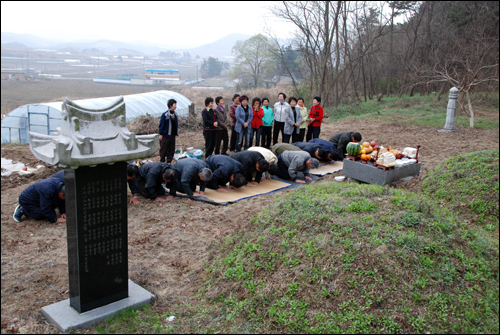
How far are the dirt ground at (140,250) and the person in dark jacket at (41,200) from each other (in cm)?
13

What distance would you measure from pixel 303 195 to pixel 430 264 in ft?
5.96

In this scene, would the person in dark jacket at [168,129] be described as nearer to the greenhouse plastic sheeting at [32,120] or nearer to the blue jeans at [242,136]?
the blue jeans at [242,136]

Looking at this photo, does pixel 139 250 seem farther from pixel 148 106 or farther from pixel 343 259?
pixel 148 106

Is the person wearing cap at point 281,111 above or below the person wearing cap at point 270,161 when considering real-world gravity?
above

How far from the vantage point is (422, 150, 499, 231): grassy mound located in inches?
193

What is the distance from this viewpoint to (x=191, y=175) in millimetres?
6797

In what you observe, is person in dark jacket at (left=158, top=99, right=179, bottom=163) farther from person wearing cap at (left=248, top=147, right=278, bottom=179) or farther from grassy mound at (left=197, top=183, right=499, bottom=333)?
grassy mound at (left=197, top=183, right=499, bottom=333)

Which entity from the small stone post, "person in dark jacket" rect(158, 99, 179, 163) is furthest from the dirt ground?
the small stone post

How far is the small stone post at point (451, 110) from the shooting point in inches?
454

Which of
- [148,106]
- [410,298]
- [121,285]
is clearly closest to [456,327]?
[410,298]

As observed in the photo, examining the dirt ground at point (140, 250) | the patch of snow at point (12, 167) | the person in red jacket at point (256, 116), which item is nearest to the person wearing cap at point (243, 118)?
the person in red jacket at point (256, 116)

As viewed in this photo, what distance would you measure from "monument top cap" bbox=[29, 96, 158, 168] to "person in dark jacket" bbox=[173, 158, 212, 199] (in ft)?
10.6

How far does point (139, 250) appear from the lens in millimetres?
4754

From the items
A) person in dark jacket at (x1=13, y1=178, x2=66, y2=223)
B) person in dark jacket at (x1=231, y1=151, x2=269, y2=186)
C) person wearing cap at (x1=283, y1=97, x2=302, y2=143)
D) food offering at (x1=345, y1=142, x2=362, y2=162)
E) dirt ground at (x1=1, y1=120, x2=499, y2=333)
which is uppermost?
person wearing cap at (x1=283, y1=97, x2=302, y2=143)
